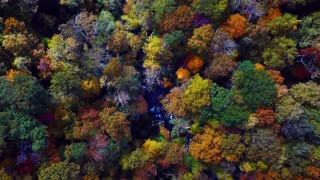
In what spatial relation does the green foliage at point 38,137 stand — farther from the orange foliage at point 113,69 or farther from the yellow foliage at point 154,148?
the yellow foliage at point 154,148

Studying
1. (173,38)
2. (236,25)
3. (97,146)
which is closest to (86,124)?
(97,146)

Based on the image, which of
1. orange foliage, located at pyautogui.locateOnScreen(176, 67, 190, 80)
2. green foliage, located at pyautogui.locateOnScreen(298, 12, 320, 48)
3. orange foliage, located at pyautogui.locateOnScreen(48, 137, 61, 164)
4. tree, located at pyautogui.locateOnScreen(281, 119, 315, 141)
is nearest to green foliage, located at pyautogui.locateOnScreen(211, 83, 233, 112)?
orange foliage, located at pyautogui.locateOnScreen(176, 67, 190, 80)

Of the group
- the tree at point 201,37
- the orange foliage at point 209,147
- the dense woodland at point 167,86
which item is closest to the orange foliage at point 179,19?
the dense woodland at point 167,86

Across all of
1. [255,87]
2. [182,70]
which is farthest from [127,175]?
[255,87]

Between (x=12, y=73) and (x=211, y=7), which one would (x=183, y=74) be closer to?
(x=211, y=7)

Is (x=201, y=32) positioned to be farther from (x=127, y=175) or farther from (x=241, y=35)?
(x=127, y=175)

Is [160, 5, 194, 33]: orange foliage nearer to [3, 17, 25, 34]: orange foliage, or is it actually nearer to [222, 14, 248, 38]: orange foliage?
[222, 14, 248, 38]: orange foliage
